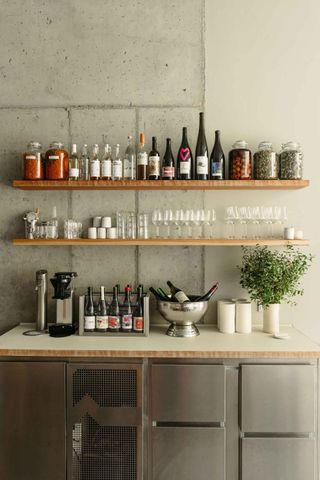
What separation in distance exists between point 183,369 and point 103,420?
20.6 inches

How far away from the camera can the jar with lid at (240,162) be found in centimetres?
300

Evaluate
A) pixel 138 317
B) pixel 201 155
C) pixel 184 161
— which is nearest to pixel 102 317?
pixel 138 317

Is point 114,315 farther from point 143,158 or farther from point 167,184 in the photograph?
point 143,158

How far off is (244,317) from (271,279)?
309 millimetres

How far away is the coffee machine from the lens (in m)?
2.98

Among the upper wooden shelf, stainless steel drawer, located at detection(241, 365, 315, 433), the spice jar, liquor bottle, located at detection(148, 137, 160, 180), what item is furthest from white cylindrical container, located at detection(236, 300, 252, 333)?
the spice jar

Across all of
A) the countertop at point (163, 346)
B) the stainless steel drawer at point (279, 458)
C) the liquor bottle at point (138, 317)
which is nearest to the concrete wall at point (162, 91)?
the liquor bottle at point (138, 317)

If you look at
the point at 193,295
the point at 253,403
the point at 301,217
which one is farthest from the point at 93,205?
the point at 253,403

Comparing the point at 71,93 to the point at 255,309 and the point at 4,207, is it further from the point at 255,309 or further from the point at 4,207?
the point at 255,309

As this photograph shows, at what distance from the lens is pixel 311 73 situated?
10.6ft

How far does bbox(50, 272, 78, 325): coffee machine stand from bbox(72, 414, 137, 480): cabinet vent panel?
31.3 inches

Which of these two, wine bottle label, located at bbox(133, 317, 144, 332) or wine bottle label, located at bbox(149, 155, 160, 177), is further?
wine bottle label, located at bbox(149, 155, 160, 177)

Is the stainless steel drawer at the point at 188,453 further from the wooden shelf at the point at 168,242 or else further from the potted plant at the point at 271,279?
the wooden shelf at the point at 168,242

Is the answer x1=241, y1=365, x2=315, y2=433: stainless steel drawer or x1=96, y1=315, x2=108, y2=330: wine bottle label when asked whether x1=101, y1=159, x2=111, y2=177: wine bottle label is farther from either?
x1=241, y1=365, x2=315, y2=433: stainless steel drawer
